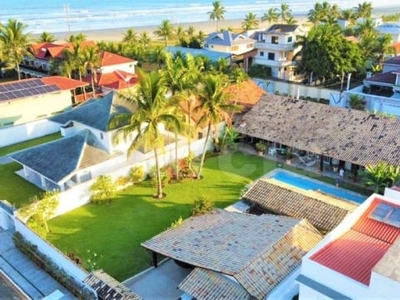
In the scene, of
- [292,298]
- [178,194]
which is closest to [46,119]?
[178,194]

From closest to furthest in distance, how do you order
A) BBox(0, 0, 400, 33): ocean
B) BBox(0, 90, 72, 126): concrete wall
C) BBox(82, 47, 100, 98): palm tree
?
BBox(0, 90, 72, 126): concrete wall
BBox(82, 47, 100, 98): palm tree
BBox(0, 0, 400, 33): ocean

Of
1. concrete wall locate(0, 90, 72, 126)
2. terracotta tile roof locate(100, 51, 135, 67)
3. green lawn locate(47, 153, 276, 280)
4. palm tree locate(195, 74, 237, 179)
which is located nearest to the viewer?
green lawn locate(47, 153, 276, 280)

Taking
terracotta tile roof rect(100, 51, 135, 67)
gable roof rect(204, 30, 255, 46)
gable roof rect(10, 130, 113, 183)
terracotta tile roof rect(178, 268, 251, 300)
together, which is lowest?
terracotta tile roof rect(178, 268, 251, 300)

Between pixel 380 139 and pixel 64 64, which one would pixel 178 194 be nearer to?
pixel 380 139

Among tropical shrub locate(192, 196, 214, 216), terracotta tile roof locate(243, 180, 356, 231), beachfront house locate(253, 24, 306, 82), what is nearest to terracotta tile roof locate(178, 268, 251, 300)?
tropical shrub locate(192, 196, 214, 216)

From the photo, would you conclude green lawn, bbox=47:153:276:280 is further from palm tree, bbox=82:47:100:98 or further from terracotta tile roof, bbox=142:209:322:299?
palm tree, bbox=82:47:100:98

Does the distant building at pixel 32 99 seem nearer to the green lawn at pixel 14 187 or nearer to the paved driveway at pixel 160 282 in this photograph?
the green lawn at pixel 14 187

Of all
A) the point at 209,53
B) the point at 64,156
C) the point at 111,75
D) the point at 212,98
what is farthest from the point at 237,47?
the point at 64,156

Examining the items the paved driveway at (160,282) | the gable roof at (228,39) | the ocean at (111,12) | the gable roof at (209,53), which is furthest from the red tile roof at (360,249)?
the ocean at (111,12)
